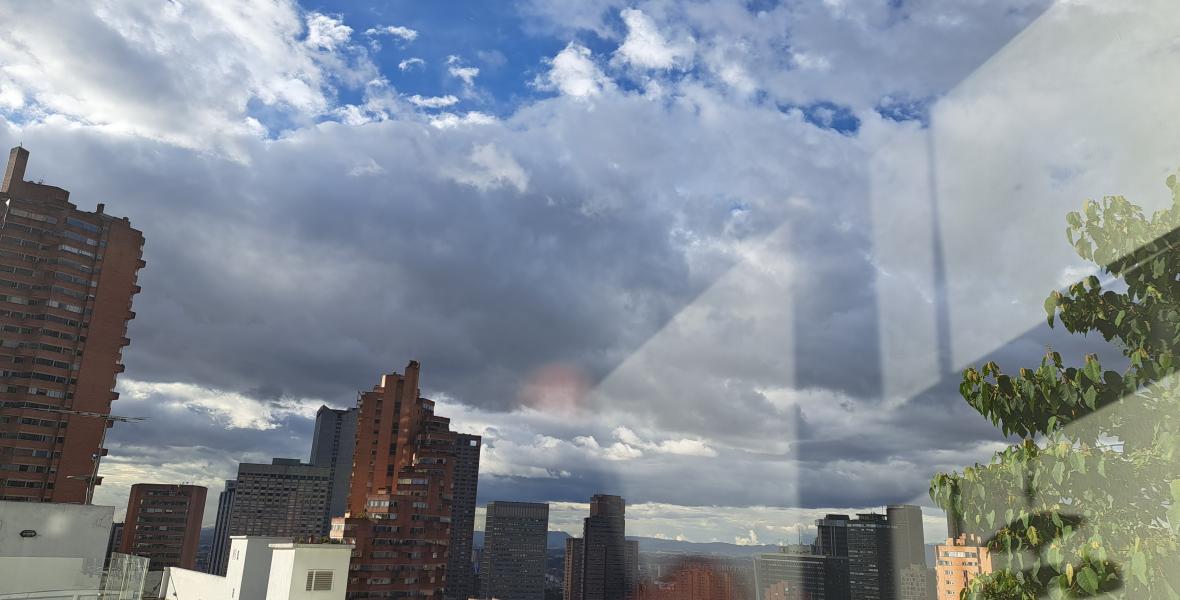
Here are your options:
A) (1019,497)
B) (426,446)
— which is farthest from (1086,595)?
(426,446)

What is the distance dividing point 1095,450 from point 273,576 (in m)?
19.8

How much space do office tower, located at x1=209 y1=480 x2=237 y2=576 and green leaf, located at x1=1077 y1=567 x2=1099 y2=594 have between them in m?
166

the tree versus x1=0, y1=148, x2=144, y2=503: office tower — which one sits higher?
x1=0, y1=148, x2=144, y2=503: office tower

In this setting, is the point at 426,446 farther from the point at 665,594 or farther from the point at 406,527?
the point at 665,594

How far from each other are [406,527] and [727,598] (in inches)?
2153

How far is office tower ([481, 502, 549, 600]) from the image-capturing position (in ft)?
454

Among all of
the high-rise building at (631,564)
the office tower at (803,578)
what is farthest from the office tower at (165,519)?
the office tower at (803,578)

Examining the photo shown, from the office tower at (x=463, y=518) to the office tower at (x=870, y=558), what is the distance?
58601 millimetres

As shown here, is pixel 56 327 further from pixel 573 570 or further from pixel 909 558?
pixel 573 570

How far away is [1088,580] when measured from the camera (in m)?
2.81

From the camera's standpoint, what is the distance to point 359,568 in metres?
42.6

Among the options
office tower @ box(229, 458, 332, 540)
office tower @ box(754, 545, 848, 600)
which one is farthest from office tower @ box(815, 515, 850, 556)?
office tower @ box(229, 458, 332, 540)

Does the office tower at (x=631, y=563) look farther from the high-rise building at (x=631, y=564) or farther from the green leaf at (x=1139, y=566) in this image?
the green leaf at (x=1139, y=566)

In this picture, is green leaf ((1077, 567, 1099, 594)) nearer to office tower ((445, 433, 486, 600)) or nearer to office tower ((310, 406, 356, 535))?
office tower ((445, 433, 486, 600))
